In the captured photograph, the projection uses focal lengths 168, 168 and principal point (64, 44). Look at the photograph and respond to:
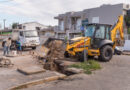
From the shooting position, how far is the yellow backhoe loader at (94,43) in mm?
10938

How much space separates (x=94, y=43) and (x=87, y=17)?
22.1 m

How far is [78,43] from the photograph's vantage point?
10.9 meters

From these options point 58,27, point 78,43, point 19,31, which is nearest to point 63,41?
point 78,43

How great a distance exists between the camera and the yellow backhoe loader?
10.9 m

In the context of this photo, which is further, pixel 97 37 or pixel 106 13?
pixel 106 13

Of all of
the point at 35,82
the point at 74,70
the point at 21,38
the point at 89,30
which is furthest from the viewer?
the point at 21,38

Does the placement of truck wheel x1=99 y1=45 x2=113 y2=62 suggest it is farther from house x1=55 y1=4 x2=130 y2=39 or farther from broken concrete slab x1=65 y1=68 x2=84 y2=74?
house x1=55 y1=4 x2=130 y2=39

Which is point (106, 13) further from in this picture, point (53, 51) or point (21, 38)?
point (53, 51)

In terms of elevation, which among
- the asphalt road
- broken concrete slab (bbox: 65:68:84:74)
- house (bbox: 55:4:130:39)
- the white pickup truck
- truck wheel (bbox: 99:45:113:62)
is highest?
house (bbox: 55:4:130:39)

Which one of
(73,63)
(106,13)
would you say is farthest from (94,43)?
(106,13)

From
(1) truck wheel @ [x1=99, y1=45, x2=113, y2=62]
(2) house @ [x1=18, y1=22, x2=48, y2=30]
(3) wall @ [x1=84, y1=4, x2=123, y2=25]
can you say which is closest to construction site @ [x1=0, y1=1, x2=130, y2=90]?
(1) truck wheel @ [x1=99, y1=45, x2=113, y2=62]

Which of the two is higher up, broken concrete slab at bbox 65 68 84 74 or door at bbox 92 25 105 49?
door at bbox 92 25 105 49

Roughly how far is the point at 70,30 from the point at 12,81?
1199 inches

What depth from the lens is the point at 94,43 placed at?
11.3 meters
